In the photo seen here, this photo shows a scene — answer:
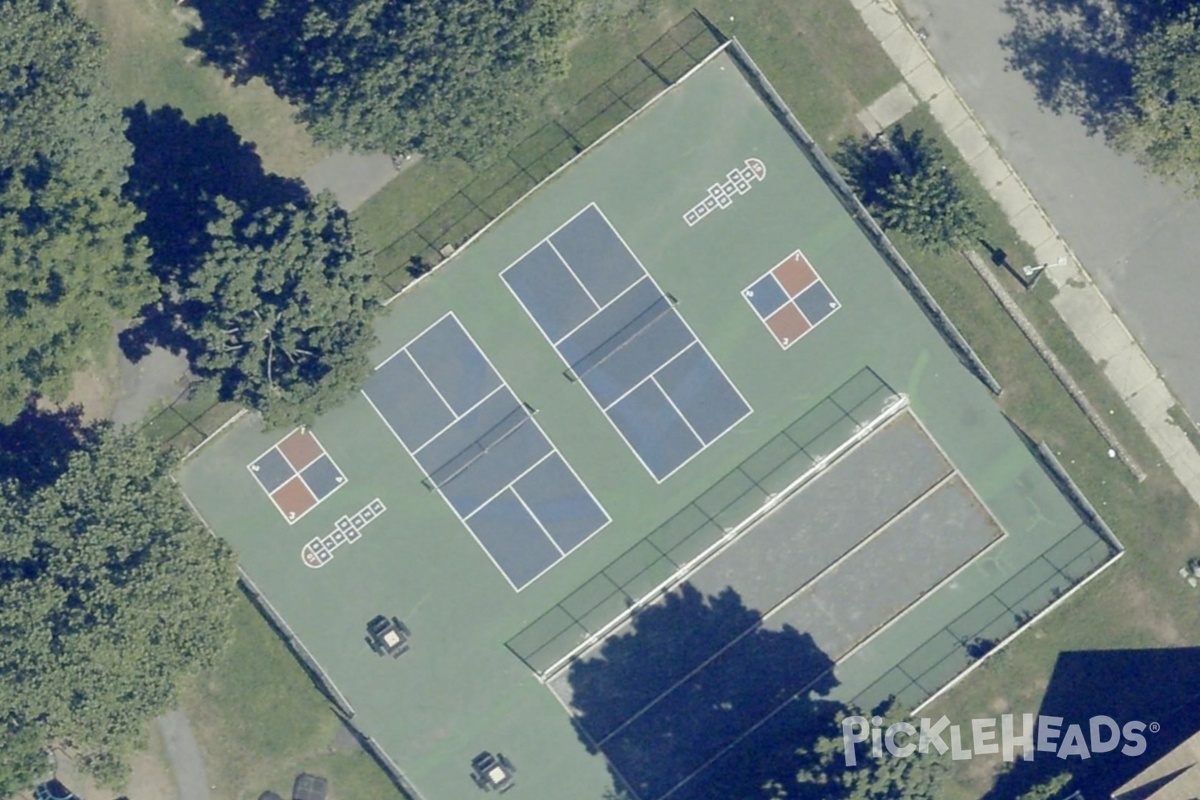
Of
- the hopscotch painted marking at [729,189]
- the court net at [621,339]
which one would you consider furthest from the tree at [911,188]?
the court net at [621,339]

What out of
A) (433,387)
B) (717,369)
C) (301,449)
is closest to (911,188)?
(717,369)

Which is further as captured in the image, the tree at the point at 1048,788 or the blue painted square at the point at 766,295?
the blue painted square at the point at 766,295

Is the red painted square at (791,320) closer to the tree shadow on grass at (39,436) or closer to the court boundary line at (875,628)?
the court boundary line at (875,628)

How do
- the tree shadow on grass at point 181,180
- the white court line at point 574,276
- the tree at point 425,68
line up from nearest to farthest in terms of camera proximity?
the tree at point 425,68
the white court line at point 574,276
the tree shadow on grass at point 181,180

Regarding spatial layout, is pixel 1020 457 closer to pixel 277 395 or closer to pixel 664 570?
pixel 664 570

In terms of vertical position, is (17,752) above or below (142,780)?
above

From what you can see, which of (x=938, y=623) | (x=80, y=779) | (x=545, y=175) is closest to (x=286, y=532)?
(x=80, y=779)

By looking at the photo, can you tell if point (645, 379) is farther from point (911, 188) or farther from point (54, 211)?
point (54, 211)
